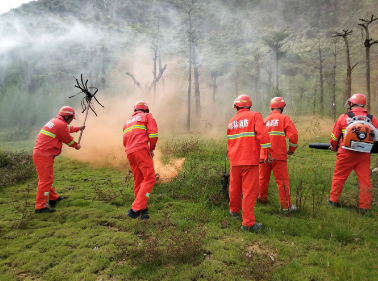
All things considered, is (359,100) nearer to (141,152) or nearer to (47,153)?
(141,152)

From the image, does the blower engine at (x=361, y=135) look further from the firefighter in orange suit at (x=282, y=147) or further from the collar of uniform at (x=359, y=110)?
the firefighter in orange suit at (x=282, y=147)

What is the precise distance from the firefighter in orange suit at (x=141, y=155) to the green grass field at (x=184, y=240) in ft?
1.13

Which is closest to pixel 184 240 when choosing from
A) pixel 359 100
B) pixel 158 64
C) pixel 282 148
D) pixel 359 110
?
pixel 282 148

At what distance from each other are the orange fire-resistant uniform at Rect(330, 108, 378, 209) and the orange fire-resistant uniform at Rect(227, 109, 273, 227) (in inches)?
78.0

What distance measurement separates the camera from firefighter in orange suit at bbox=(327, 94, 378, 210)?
14.6 ft

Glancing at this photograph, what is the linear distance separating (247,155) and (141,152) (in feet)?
6.65

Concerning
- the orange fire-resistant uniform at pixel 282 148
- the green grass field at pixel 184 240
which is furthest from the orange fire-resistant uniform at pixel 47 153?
the orange fire-resistant uniform at pixel 282 148

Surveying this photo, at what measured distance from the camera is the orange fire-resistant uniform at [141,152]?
14.8 feet

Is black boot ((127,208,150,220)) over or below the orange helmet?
below

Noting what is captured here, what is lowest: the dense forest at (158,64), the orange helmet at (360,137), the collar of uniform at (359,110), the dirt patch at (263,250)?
the dirt patch at (263,250)

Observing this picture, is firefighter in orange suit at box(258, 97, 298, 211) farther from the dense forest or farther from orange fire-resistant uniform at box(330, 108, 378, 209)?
the dense forest

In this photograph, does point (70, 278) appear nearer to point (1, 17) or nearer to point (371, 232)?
point (371, 232)

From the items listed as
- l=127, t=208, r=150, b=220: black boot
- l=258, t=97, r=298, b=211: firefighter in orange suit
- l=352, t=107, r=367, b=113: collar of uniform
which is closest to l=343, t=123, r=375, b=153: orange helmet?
l=352, t=107, r=367, b=113: collar of uniform

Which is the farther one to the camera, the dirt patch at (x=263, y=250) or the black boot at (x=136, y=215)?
the black boot at (x=136, y=215)
